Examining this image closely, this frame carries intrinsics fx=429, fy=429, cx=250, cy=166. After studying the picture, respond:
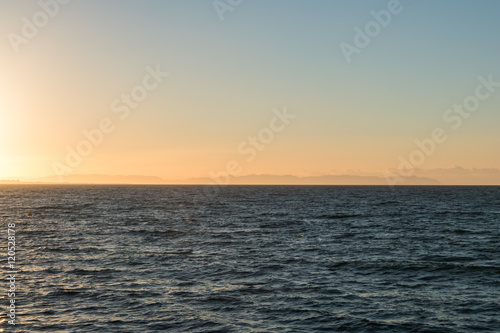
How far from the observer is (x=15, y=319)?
1977cm

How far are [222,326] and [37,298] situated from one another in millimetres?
11070

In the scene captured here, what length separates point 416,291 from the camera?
24922 mm

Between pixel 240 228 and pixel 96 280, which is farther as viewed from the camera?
pixel 240 228

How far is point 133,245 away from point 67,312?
2021cm

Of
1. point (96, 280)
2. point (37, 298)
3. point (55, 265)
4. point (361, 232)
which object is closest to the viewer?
point (37, 298)

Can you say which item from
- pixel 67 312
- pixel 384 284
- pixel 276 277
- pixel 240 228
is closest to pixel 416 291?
pixel 384 284

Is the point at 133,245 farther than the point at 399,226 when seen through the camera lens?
No

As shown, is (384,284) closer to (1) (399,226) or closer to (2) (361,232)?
(2) (361,232)

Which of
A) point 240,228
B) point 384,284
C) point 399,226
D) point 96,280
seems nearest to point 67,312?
point 96,280

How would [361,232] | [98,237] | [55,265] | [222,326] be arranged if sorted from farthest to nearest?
1. [361,232]
2. [98,237]
3. [55,265]
4. [222,326]

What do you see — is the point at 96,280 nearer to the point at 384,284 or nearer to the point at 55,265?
the point at 55,265

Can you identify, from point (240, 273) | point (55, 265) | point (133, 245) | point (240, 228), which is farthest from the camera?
point (240, 228)

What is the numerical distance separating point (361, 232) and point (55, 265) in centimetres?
3402

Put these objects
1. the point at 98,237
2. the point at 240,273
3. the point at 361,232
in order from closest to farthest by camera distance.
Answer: the point at 240,273 < the point at 98,237 < the point at 361,232
